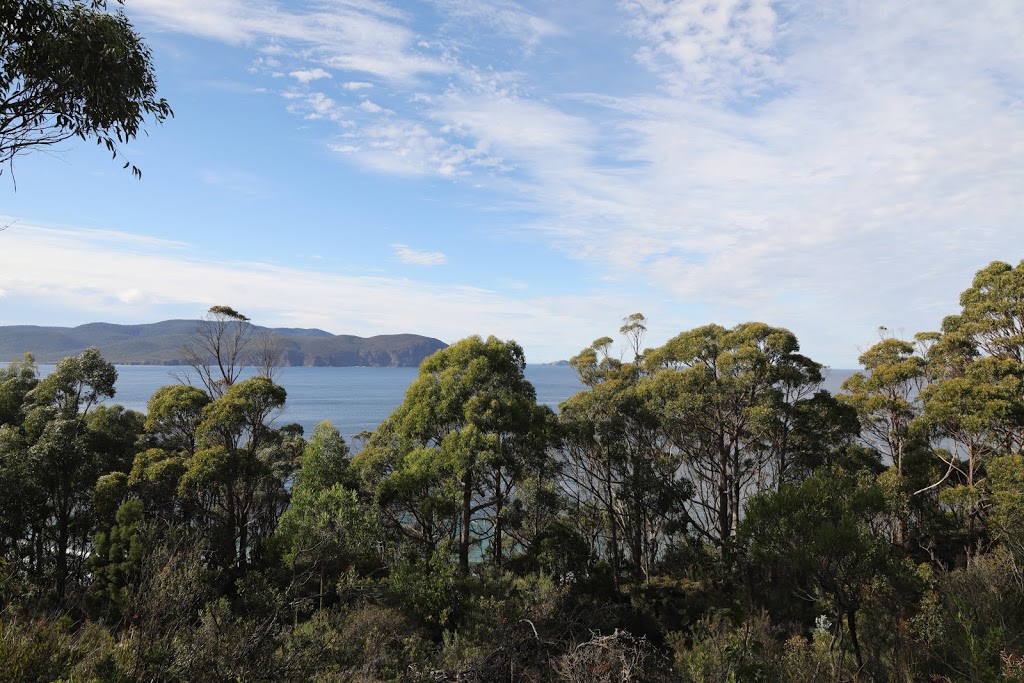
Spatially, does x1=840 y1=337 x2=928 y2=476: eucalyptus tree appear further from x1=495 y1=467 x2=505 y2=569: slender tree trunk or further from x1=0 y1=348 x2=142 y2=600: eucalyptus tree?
x1=0 y1=348 x2=142 y2=600: eucalyptus tree

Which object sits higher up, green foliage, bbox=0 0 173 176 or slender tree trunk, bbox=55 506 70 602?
green foliage, bbox=0 0 173 176

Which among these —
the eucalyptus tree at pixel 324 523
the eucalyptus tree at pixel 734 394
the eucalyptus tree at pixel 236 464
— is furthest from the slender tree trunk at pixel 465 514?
the eucalyptus tree at pixel 734 394

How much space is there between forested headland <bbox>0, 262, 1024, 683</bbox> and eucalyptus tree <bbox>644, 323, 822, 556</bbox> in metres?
0.10

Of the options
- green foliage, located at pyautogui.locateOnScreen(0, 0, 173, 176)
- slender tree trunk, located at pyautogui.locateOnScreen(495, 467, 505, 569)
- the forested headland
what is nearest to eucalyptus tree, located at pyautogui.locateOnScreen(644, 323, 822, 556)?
the forested headland

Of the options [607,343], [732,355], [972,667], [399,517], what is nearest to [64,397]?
[399,517]

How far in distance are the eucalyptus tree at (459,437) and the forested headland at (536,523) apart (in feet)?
0.28

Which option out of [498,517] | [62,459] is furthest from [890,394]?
[62,459]

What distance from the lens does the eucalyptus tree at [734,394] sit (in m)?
20.4

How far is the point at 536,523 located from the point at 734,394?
8456 millimetres

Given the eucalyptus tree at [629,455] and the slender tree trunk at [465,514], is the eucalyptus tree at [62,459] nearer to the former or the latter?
the slender tree trunk at [465,514]

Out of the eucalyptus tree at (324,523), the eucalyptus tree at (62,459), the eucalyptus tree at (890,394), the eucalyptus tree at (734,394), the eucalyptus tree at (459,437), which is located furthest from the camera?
the eucalyptus tree at (890,394)

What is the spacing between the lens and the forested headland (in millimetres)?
9680

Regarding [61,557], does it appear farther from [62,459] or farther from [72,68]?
[72,68]

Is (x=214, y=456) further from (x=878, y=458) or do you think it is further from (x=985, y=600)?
(x=878, y=458)
